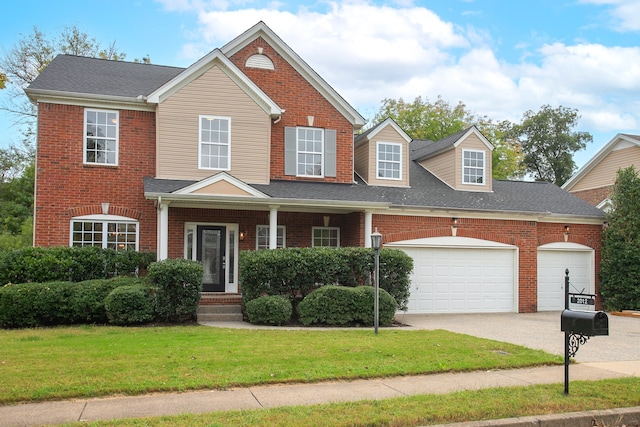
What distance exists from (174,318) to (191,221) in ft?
12.2

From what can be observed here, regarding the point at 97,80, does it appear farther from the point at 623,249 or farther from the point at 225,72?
the point at 623,249

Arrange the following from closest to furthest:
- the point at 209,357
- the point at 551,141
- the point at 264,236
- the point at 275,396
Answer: the point at 275,396, the point at 209,357, the point at 264,236, the point at 551,141

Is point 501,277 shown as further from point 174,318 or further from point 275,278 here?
point 174,318

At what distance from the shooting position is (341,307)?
46.4 feet


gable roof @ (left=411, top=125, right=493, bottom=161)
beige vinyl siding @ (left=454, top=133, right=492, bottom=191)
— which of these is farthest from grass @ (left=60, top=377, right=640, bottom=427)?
gable roof @ (left=411, top=125, right=493, bottom=161)

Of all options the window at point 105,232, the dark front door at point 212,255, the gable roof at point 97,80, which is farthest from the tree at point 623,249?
the gable roof at point 97,80

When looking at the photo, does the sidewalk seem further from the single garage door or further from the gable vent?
the gable vent

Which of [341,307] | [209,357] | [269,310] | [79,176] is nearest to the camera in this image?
[209,357]

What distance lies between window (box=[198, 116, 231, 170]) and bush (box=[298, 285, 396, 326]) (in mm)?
5116

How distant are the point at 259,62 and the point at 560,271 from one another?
12.1 m

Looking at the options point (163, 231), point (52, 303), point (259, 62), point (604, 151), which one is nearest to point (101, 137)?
point (163, 231)

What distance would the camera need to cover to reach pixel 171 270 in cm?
1354

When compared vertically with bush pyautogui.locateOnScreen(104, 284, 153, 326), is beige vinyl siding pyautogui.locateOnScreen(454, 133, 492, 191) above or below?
above

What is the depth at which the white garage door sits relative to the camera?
1936 cm
